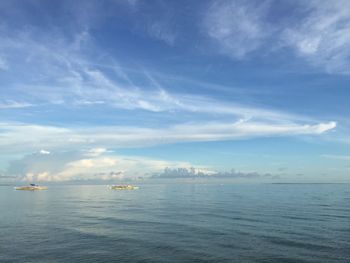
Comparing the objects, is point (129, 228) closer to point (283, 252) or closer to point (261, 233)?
point (261, 233)

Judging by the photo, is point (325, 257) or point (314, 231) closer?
point (325, 257)

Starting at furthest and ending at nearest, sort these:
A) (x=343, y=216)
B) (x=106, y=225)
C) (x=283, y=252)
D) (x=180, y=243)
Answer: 1. (x=343, y=216)
2. (x=106, y=225)
3. (x=180, y=243)
4. (x=283, y=252)

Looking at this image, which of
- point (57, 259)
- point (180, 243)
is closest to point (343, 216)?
point (180, 243)

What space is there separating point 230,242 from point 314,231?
25540mm

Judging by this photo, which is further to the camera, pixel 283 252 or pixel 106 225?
pixel 106 225

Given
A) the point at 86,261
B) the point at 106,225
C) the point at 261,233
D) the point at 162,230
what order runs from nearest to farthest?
the point at 86,261 < the point at 261,233 < the point at 162,230 < the point at 106,225

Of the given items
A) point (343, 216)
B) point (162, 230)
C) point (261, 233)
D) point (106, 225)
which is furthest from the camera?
point (343, 216)

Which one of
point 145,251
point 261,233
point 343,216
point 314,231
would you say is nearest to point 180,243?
point 145,251

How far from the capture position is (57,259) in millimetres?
54250

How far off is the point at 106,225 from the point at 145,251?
34.1m

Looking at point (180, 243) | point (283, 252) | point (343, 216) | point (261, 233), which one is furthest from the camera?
point (343, 216)

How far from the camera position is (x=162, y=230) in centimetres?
8131

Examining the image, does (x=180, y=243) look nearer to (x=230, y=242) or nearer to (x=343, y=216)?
(x=230, y=242)

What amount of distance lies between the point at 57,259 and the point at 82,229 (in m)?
29.8
